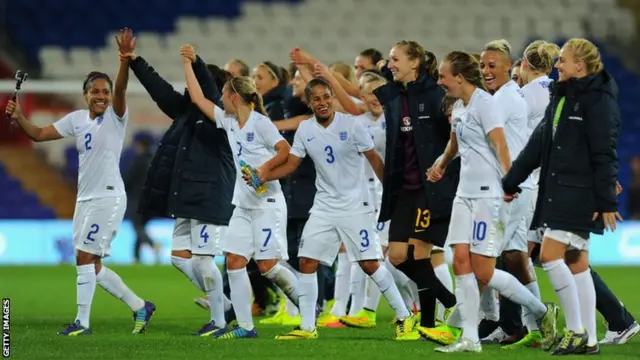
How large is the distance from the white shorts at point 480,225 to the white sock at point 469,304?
21 cm

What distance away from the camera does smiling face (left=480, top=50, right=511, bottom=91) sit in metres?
9.10

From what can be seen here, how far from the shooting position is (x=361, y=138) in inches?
385

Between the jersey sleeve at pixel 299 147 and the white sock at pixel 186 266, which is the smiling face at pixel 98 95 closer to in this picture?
the white sock at pixel 186 266

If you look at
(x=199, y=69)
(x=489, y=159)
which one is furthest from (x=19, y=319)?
(x=489, y=159)

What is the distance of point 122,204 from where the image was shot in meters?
10.4

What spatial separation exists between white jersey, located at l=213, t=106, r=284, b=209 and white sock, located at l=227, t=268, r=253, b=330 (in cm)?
53

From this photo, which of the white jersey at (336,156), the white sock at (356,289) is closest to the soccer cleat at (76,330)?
the white jersey at (336,156)

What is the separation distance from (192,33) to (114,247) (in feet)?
23.3

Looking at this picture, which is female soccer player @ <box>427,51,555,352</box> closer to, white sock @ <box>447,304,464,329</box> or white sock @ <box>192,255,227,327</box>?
white sock @ <box>447,304,464,329</box>

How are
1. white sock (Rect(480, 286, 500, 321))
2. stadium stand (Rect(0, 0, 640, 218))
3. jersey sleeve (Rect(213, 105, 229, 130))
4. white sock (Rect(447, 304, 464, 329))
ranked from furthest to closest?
stadium stand (Rect(0, 0, 640, 218)), jersey sleeve (Rect(213, 105, 229, 130)), white sock (Rect(480, 286, 500, 321)), white sock (Rect(447, 304, 464, 329))

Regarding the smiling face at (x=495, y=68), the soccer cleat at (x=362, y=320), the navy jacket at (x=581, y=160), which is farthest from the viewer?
the soccer cleat at (x=362, y=320)

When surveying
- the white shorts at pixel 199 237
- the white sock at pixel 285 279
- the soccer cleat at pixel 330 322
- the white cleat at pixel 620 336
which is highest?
the white shorts at pixel 199 237

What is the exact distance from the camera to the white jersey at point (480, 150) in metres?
8.30

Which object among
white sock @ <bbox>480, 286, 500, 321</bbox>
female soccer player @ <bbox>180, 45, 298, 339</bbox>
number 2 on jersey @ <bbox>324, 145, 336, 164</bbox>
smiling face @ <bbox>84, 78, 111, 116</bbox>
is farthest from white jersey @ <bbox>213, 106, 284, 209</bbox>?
white sock @ <bbox>480, 286, 500, 321</bbox>
